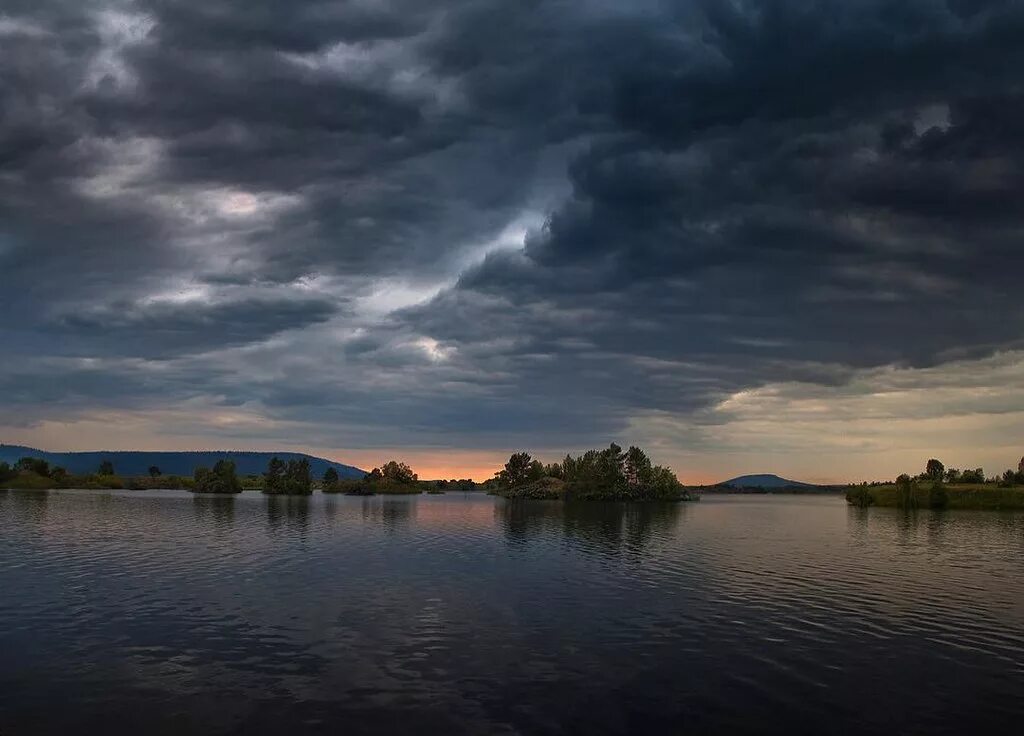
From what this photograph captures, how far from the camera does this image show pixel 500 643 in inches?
1660

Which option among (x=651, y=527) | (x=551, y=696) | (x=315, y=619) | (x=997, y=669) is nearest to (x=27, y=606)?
(x=315, y=619)

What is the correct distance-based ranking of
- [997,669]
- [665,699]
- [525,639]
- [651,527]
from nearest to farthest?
[665,699]
[997,669]
[525,639]
[651,527]

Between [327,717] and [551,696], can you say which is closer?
[327,717]

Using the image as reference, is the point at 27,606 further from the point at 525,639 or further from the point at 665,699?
the point at 665,699

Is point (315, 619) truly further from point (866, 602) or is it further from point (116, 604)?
point (866, 602)

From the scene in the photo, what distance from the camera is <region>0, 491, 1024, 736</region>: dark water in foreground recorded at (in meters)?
29.9

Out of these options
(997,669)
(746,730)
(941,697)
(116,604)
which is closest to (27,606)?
(116,604)

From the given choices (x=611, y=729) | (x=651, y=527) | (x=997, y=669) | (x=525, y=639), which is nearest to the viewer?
(x=611, y=729)

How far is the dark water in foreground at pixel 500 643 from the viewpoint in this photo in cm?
2986

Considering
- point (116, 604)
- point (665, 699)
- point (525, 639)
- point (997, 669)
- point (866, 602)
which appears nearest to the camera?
point (665, 699)

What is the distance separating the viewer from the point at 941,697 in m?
33.4

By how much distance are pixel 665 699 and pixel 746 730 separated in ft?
15.0

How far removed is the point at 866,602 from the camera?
→ 189 feet

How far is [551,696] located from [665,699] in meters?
5.45
